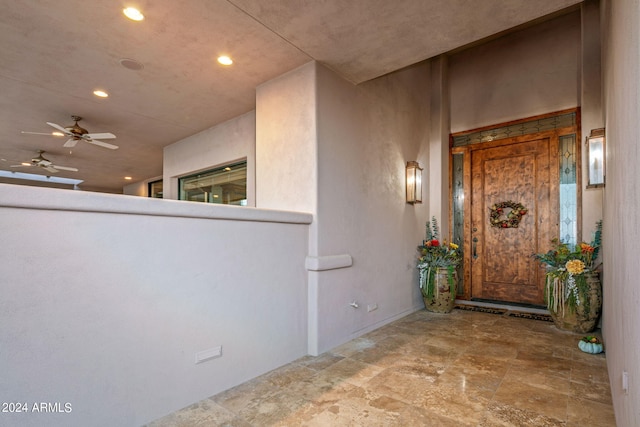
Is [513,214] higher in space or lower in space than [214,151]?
lower

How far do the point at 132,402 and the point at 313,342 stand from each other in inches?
60.7

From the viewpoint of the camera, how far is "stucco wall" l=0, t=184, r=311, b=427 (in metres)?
1.56

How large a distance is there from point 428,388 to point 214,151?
4.60 metres

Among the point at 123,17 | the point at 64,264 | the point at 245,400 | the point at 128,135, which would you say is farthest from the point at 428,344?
the point at 128,135

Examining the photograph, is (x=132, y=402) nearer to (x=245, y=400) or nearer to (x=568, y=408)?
(x=245, y=400)

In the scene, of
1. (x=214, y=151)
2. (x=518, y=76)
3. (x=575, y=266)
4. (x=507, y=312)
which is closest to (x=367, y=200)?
(x=575, y=266)

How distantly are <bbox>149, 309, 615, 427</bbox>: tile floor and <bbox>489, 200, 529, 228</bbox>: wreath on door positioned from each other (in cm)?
175

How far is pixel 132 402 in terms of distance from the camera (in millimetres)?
1882

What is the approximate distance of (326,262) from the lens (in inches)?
120

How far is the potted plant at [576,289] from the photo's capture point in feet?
11.3

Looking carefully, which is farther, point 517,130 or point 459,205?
point 459,205

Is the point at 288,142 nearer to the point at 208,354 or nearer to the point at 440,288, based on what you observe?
the point at 208,354

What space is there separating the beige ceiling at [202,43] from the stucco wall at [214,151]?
50cm

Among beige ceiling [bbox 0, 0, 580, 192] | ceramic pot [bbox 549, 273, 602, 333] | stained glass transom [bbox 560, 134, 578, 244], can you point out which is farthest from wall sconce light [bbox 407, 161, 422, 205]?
ceramic pot [bbox 549, 273, 602, 333]
